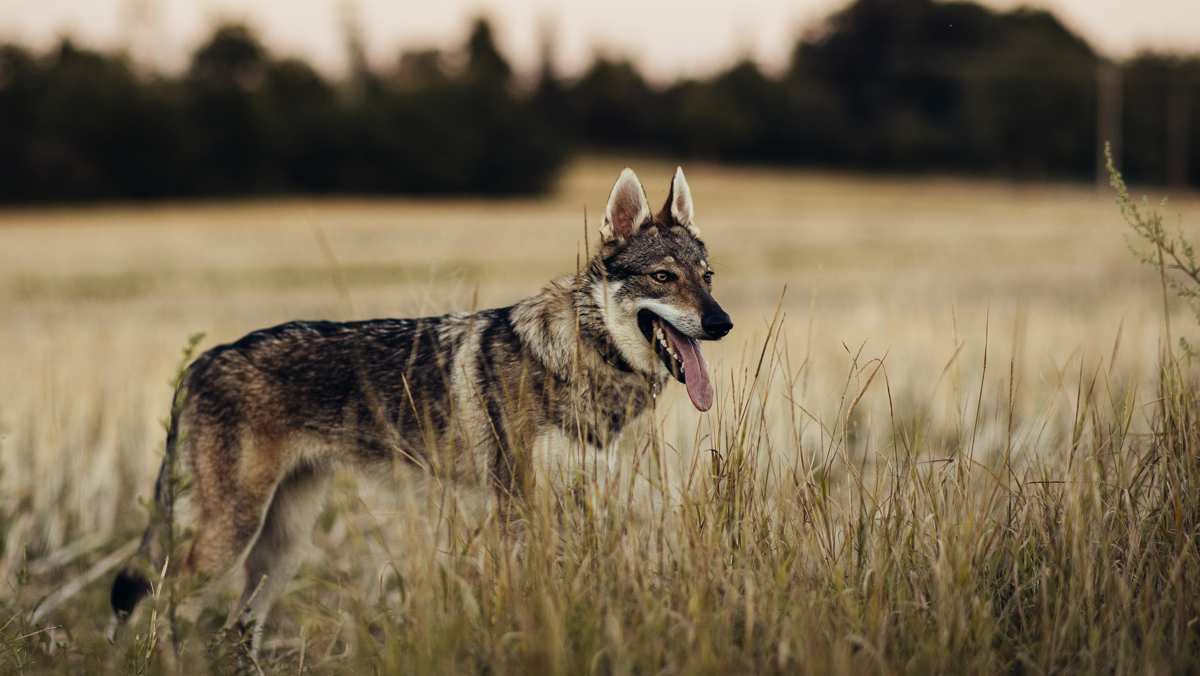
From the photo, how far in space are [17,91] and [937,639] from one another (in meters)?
57.3

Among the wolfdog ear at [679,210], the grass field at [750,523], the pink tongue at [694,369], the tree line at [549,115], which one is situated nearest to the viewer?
the grass field at [750,523]

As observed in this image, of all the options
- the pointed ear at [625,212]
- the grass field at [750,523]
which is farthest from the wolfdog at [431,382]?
the grass field at [750,523]

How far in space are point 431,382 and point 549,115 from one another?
227 ft

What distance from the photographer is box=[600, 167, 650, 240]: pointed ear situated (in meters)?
4.28

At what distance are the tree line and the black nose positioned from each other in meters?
54.3

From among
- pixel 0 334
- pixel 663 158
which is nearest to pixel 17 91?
pixel 663 158

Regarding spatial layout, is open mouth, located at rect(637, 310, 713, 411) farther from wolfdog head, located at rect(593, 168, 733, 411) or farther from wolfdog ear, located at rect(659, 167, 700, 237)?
wolfdog ear, located at rect(659, 167, 700, 237)

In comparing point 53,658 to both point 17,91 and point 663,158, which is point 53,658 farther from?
point 663,158

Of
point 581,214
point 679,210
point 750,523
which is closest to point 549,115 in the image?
point 581,214

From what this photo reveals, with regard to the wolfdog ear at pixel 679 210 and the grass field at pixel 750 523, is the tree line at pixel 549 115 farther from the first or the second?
the wolfdog ear at pixel 679 210

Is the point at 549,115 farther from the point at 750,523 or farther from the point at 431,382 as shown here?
the point at 750,523

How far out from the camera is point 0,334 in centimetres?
1303

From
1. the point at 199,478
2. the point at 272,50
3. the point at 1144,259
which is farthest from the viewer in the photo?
the point at 272,50

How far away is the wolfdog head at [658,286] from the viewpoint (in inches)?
159
